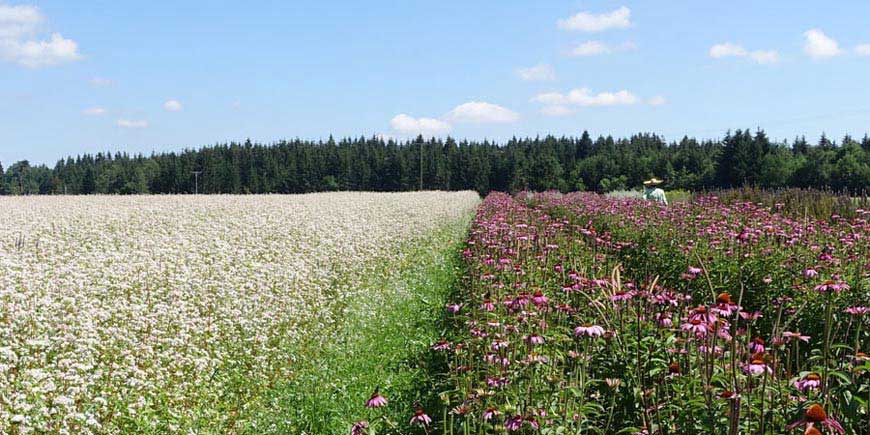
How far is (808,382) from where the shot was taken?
9.00 feet

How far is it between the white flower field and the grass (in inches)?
10.9

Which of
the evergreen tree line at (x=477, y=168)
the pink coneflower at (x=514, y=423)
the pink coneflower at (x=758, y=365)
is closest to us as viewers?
the pink coneflower at (x=758, y=365)

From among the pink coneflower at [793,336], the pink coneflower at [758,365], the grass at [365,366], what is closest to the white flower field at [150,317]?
the grass at [365,366]

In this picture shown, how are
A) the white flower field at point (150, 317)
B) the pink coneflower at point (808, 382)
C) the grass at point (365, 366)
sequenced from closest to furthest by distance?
1. the pink coneflower at point (808, 382)
2. the white flower field at point (150, 317)
3. the grass at point (365, 366)

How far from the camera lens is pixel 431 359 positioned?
21.1 feet

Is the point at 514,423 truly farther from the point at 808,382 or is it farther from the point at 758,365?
the point at 808,382

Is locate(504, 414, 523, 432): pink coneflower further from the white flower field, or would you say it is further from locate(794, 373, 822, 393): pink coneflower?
the white flower field

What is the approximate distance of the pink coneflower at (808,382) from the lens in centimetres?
270

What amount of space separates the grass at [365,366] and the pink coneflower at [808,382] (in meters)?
2.53

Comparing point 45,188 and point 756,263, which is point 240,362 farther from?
point 45,188

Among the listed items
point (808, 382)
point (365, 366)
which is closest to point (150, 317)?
point (365, 366)

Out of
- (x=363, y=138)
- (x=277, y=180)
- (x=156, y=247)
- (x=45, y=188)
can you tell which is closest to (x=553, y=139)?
(x=363, y=138)

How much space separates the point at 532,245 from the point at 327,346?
2.95m

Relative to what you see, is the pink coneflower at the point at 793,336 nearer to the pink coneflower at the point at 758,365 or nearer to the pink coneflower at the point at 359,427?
the pink coneflower at the point at 758,365
